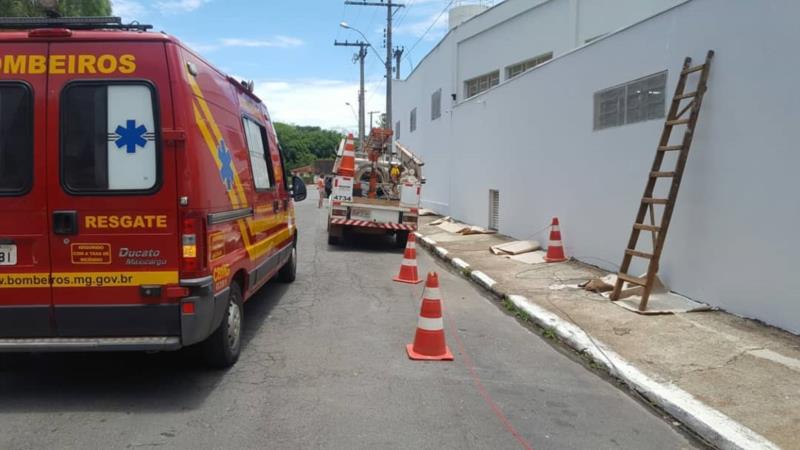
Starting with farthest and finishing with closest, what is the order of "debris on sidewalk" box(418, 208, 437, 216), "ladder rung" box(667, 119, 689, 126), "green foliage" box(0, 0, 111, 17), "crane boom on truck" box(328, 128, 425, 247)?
"debris on sidewalk" box(418, 208, 437, 216)
"green foliage" box(0, 0, 111, 17)
"crane boom on truck" box(328, 128, 425, 247)
"ladder rung" box(667, 119, 689, 126)

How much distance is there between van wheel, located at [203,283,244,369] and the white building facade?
206 inches

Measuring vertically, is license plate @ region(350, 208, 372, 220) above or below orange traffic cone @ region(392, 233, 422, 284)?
above

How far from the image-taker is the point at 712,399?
464 centimetres

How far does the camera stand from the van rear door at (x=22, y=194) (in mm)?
4348

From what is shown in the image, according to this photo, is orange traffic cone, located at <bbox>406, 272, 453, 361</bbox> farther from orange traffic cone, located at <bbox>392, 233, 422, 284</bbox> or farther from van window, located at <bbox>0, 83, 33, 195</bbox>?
orange traffic cone, located at <bbox>392, 233, 422, 284</bbox>

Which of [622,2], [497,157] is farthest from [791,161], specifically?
[622,2]

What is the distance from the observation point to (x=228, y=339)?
522cm

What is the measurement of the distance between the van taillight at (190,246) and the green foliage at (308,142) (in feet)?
319

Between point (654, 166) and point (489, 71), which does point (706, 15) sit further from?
point (489, 71)

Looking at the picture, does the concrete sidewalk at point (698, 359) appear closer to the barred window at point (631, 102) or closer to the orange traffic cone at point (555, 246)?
the orange traffic cone at point (555, 246)

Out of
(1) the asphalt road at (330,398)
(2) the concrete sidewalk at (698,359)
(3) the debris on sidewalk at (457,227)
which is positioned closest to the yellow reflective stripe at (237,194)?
(1) the asphalt road at (330,398)

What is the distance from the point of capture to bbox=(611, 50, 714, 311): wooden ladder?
23.3 feet

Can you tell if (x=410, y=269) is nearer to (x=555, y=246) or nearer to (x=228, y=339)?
(x=555, y=246)

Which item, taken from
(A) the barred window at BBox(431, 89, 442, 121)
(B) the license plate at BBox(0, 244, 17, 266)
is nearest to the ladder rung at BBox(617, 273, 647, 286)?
(B) the license plate at BBox(0, 244, 17, 266)
